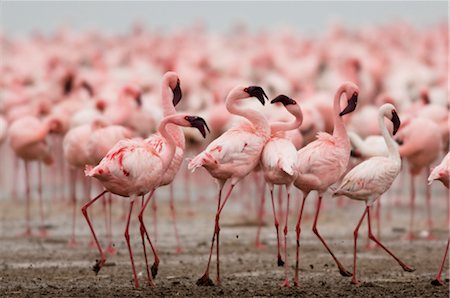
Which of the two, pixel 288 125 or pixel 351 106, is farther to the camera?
pixel 288 125

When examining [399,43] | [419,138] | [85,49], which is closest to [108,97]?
[419,138]

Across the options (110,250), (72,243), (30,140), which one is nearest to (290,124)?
(110,250)

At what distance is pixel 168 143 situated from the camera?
8.86 metres

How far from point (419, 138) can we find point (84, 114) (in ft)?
13.0

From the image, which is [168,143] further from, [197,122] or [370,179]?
[370,179]

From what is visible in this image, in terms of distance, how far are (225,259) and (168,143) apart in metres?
1.89

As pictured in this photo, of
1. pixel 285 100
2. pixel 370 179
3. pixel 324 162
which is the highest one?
pixel 285 100

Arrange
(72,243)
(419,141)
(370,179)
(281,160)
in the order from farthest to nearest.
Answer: (419,141)
(72,243)
(370,179)
(281,160)

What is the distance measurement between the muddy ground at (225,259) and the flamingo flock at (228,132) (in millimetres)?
143

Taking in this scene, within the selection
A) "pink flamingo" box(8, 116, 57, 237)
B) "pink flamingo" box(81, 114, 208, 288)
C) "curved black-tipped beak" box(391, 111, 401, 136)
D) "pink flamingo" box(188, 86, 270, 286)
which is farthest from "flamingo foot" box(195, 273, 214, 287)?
"pink flamingo" box(8, 116, 57, 237)

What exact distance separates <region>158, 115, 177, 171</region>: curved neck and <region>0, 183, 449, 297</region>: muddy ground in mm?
941

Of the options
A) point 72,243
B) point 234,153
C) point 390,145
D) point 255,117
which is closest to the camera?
point 234,153

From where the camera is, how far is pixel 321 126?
44.7 feet

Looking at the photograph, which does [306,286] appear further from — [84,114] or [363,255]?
[84,114]
